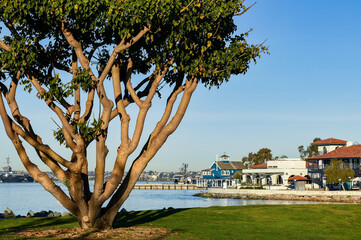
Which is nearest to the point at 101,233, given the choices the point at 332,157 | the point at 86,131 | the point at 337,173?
the point at 86,131

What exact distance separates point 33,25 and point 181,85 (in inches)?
253

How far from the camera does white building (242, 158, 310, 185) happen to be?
314 ft

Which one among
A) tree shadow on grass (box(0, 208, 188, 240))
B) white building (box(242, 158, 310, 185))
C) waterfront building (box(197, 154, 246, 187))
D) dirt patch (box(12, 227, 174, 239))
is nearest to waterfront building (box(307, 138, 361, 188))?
white building (box(242, 158, 310, 185))

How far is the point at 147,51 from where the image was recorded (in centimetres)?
1794

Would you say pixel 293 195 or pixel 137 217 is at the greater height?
pixel 137 217

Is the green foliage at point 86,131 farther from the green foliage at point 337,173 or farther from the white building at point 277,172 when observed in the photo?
the white building at point 277,172

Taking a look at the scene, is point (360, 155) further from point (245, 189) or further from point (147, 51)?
point (147, 51)

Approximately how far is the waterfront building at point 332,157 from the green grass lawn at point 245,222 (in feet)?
177

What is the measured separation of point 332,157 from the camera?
80875mm

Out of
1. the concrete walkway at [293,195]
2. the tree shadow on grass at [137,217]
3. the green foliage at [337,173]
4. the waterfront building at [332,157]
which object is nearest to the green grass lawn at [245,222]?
the tree shadow on grass at [137,217]

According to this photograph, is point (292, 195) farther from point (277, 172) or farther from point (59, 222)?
point (59, 222)

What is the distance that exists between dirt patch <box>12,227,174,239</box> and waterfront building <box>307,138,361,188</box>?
6467cm

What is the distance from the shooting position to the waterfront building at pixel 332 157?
77.9 meters

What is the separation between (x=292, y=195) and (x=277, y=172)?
22535 millimetres
